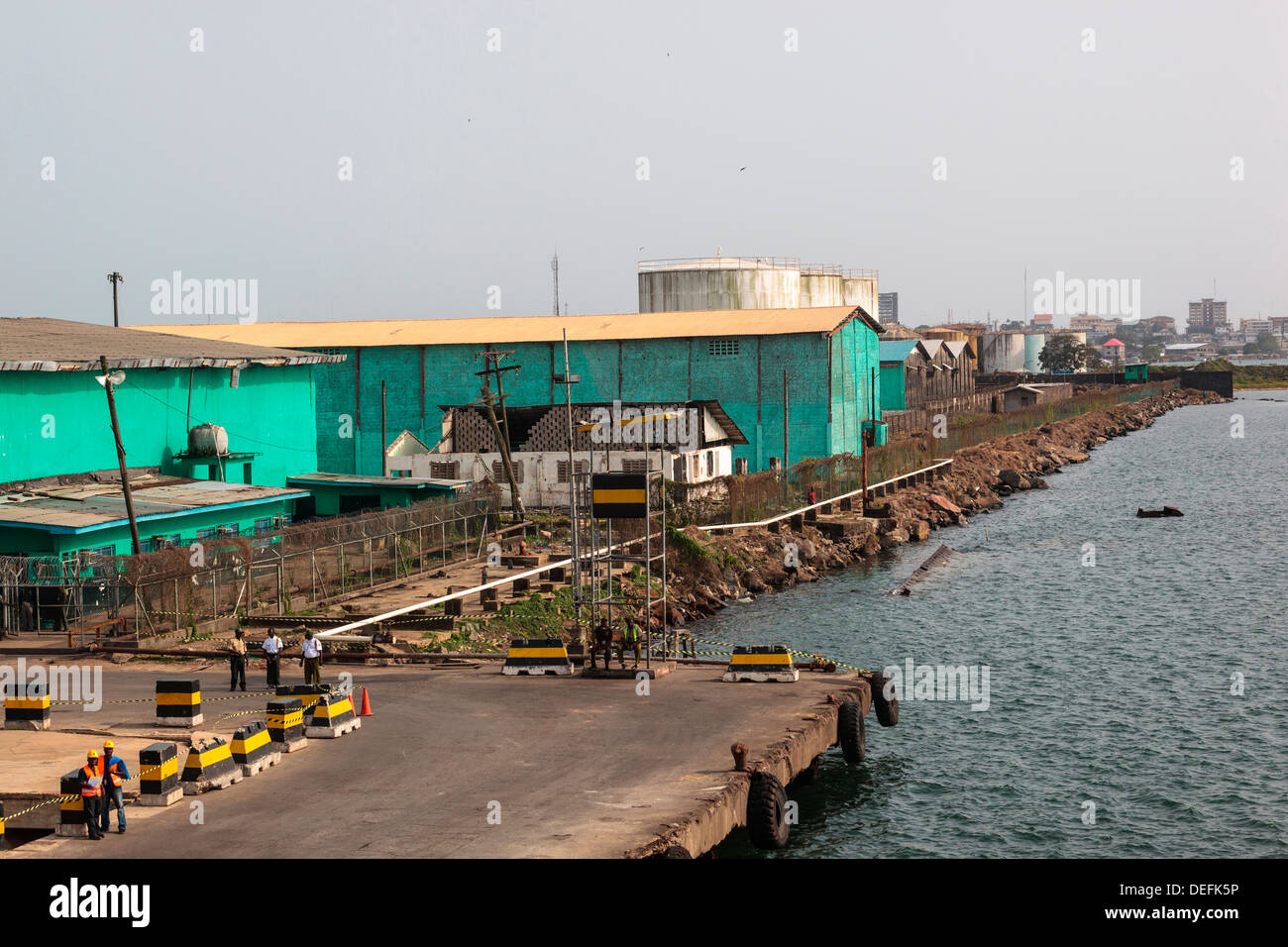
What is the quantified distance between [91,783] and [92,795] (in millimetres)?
207

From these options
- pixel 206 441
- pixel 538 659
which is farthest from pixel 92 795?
pixel 206 441

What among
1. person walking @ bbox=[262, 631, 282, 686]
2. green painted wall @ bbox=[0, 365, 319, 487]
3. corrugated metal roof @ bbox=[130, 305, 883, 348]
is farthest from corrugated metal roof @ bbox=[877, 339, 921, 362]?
person walking @ bbox=[262, 631, 282, 686]

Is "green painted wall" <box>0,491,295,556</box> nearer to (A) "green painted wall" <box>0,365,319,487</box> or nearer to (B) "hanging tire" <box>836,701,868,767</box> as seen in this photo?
(A) "green painted wall" <box>0,365,319,487</box>

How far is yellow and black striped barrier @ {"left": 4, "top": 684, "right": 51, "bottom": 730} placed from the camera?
97.9 feet

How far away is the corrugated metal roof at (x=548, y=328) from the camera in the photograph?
8850 cm

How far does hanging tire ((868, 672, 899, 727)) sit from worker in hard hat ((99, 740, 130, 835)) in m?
19.0

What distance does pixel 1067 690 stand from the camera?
4219 cm

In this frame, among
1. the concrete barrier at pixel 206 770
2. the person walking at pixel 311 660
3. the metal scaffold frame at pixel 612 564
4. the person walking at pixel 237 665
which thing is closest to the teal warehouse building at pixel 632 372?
the metal scaffold frame at pixel 612 564

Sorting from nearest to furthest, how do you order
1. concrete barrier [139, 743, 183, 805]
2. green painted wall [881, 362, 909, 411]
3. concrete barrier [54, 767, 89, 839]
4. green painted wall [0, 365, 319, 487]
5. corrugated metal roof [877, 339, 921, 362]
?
1. concrete barrier [54, 767, 89, 839]
2. concrete barrier [139, 743, 183, 805]
3. green painted wall [0, 365, 319, 487]
4. green painted wall [881, 362, 909, 411]
5. corrugated metal roof [877, 339, 921, 362]

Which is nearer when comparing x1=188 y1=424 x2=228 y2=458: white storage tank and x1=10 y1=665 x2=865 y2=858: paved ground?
x1=10 y1=665 x2=865 y2=858: paved ground

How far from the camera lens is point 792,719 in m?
30.1

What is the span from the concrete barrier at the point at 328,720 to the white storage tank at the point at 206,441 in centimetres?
3499
